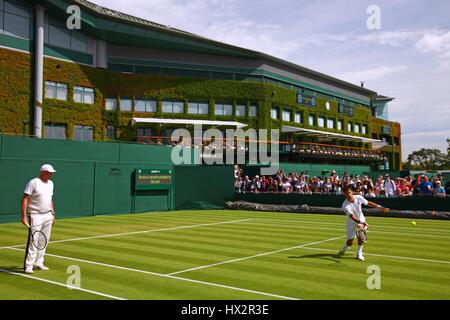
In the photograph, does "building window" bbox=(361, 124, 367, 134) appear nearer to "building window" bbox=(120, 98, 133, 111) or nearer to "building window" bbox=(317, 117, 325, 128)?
"building window" bbox=(317, 117, 325, 128)

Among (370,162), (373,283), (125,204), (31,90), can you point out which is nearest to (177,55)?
(31,90)

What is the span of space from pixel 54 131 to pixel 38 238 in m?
33.6

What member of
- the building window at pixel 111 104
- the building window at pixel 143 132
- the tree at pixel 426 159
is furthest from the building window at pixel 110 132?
the tree at pixel 426 159

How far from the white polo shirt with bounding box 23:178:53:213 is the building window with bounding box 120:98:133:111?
36.2 meters

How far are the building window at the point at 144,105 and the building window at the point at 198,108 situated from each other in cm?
424

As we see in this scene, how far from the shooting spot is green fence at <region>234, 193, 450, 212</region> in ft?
78.1

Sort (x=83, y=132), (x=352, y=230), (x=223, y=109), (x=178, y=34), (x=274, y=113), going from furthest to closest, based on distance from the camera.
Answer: (x=274, y=113)
(x=223, y=109)
(x=178, y=34)
(x=83, y=132)
(x=352, y=230)

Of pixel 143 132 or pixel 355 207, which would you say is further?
pixel 143 132

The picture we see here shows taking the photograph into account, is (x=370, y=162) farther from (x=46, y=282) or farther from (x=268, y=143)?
(x=46, y=282)

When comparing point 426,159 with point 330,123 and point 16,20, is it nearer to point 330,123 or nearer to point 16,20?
point 330,123

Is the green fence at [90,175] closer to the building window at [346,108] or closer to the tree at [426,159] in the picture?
the building window at [346,108]

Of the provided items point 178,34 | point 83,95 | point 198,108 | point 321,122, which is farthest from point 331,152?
point 83,95

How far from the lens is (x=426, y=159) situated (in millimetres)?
102438

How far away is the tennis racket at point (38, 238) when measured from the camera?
31.2 ft
